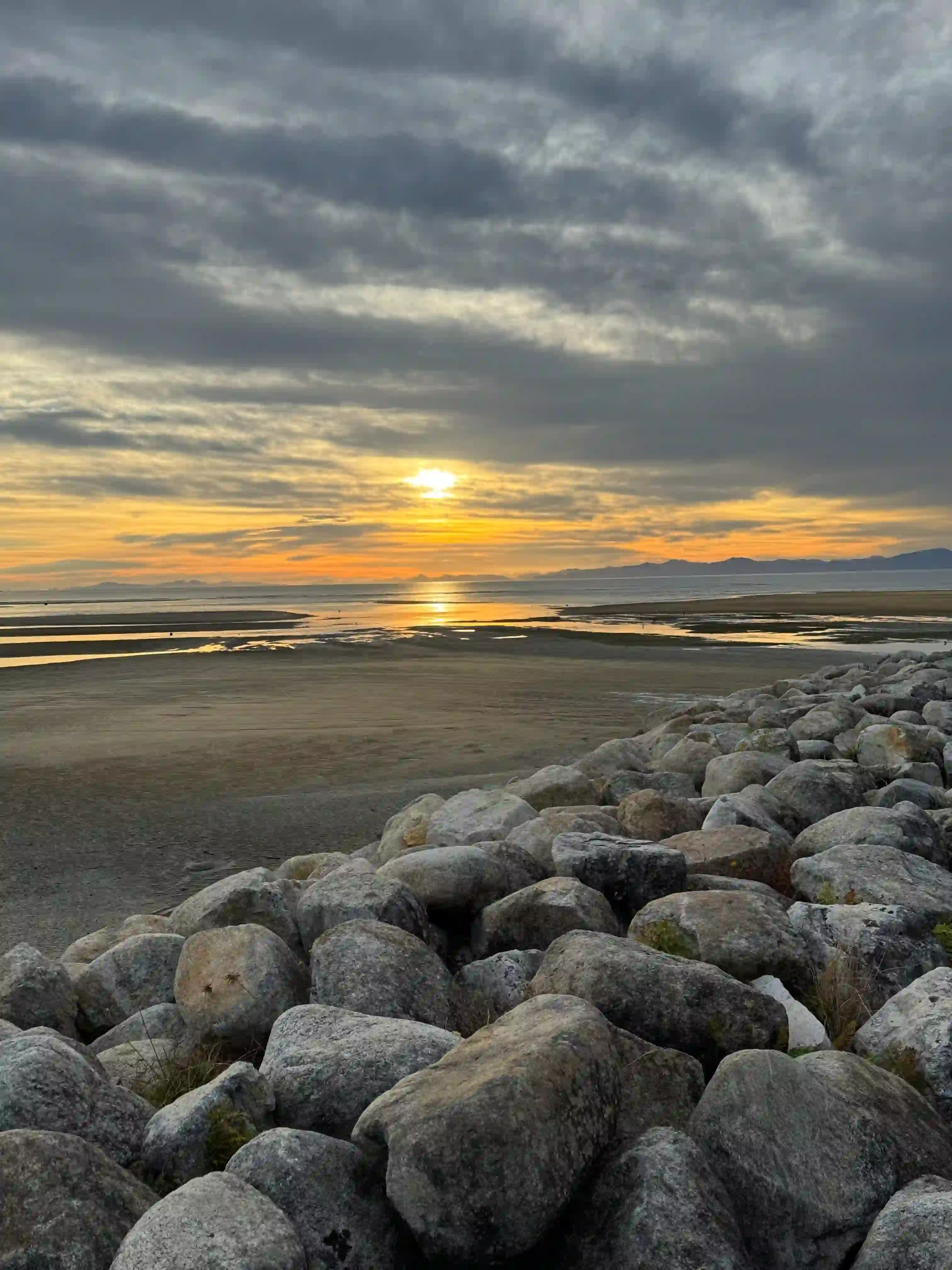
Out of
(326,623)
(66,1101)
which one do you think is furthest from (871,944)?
(326,623)

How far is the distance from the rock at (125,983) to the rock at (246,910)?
255mm

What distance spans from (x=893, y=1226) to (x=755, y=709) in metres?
11.8

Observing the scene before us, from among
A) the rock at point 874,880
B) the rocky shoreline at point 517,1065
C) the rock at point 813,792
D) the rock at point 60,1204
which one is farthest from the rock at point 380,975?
the rock at point 813,792

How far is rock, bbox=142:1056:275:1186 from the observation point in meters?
3.31

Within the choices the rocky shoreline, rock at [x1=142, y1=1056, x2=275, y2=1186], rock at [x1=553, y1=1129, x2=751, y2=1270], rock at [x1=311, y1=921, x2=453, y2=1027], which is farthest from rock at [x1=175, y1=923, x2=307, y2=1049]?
rock at [x1=553, y1=1129, x2=751, y2=1270]

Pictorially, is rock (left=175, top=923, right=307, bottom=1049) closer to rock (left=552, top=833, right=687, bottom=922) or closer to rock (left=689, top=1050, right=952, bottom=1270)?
rock (left=552, top=833, right=687, bottom=922)

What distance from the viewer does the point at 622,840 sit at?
578 cm

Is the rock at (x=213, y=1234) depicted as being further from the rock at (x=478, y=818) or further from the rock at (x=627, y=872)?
the rock at (x=478, y=818)

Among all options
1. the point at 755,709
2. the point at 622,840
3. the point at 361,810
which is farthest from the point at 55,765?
the point at 622,840

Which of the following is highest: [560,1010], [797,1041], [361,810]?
[560,1010]

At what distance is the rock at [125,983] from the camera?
16.8 ft

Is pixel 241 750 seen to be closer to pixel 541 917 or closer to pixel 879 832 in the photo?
pixel 879 832

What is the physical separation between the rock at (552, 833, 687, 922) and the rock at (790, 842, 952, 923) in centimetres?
79

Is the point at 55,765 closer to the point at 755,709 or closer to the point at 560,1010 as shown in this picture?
the point at 755,709
